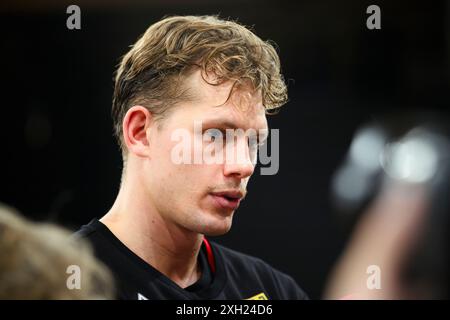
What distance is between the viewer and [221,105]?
1.49m

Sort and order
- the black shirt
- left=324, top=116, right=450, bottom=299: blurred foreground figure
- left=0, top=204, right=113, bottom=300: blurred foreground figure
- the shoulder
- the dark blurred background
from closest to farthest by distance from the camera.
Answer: left=0, top=204, right=113, bottom=300: blurred foreground figure < the black shirt < the shoulder < the dark blurred background < left=324, top=116, right=450, bottom=299: blurred foreground figure

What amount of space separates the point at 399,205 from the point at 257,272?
3.15ft

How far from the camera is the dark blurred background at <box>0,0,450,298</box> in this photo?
190cm

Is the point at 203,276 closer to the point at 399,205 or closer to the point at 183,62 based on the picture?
the point at 183,62

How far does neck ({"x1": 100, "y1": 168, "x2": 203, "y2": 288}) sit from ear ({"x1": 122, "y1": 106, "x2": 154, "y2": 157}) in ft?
0.30

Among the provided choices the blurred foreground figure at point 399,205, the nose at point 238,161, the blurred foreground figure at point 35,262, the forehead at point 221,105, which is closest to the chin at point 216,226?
the nose at point 238,161

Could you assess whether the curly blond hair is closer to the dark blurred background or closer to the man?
the man

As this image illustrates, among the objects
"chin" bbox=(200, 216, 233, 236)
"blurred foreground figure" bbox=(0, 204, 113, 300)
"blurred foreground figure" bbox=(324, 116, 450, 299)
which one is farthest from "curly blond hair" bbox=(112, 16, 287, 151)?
"blurred foreground figure" bbox=(324, 116, 450, 299)

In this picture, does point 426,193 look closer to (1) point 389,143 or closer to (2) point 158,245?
(1) point 389,143

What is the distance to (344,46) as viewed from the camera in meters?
2.48

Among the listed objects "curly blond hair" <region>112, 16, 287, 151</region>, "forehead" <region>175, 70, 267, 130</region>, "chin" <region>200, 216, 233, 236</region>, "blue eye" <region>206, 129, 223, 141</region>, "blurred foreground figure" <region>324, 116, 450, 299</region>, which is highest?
"curly blond hair" <region>112, 16, 287, 151</region>

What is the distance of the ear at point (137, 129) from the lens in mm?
1544

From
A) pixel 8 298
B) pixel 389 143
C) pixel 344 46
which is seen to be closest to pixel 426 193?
pixel 389 143
